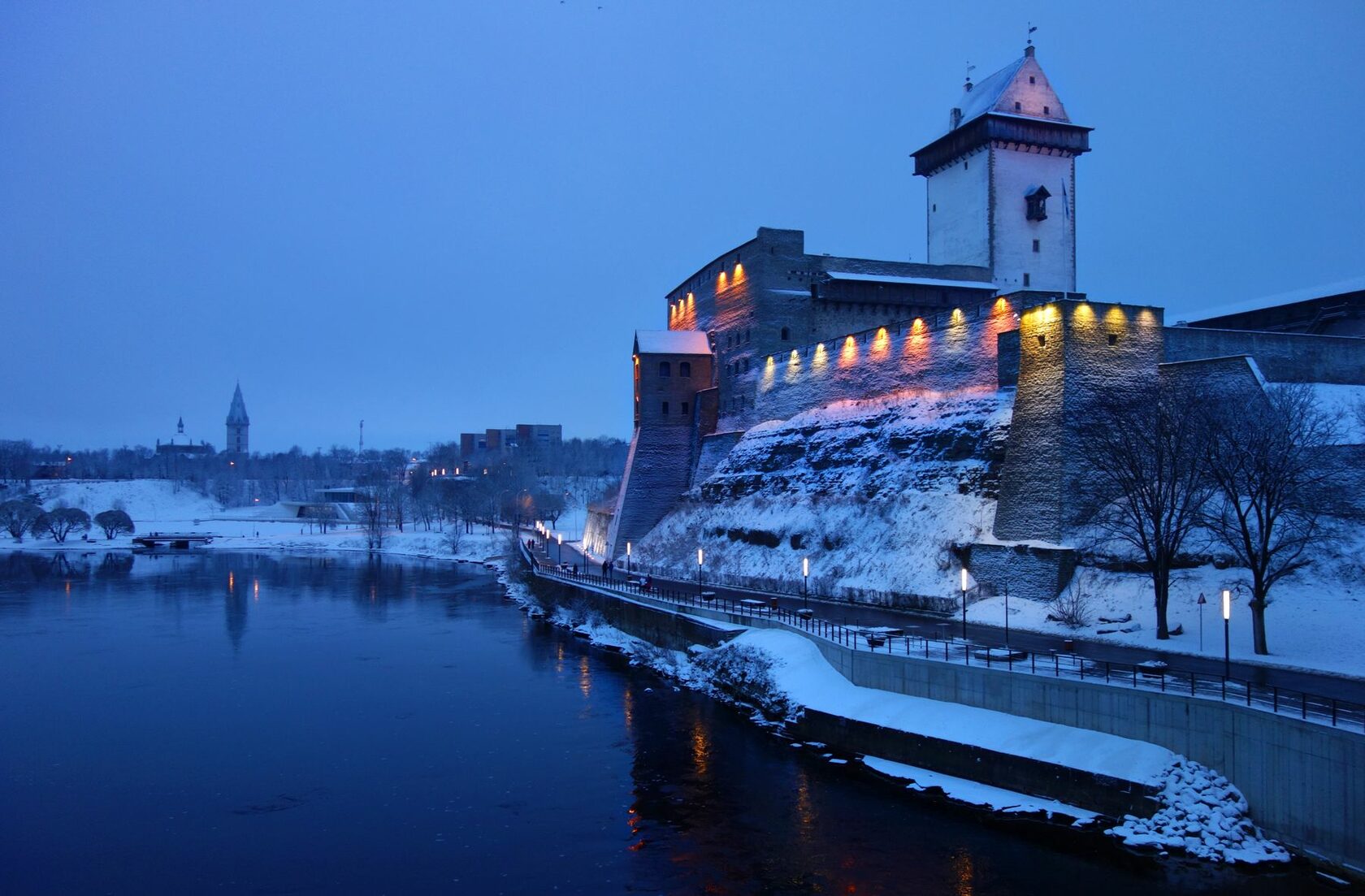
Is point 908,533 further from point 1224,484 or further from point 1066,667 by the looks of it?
point 1066,667

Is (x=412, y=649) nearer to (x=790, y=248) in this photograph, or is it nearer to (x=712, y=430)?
(x=712, y=430)

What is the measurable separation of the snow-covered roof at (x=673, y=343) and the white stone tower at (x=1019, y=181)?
16.8 metres

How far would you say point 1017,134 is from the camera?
2117 inches

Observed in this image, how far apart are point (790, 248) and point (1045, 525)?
28.3m

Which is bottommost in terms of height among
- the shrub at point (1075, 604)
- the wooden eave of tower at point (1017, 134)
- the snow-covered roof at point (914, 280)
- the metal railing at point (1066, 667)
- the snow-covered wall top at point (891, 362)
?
the metal railing at point (1066, 667)

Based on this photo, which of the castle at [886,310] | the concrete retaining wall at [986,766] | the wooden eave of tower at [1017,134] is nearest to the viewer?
the concrete retaining wall at [986,766]

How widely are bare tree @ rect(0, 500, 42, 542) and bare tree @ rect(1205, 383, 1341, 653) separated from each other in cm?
11464

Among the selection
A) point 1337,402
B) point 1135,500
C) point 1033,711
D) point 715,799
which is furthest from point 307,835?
point 1337,402

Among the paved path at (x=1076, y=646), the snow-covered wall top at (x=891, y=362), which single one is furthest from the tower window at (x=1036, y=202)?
the paved path at (x=1076, y=646)

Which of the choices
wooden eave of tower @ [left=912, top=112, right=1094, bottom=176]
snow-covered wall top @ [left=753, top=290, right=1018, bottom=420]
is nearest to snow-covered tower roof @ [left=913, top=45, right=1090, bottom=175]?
wooden eave of tower @ [left=912, top=112, right=1094, bottom=176]

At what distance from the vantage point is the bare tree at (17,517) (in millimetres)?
101312

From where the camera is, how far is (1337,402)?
31781 millimetres

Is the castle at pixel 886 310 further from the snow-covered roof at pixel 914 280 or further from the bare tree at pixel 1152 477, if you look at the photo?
the bare tree at pixel 1152 477

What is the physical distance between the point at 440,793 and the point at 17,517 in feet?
344
